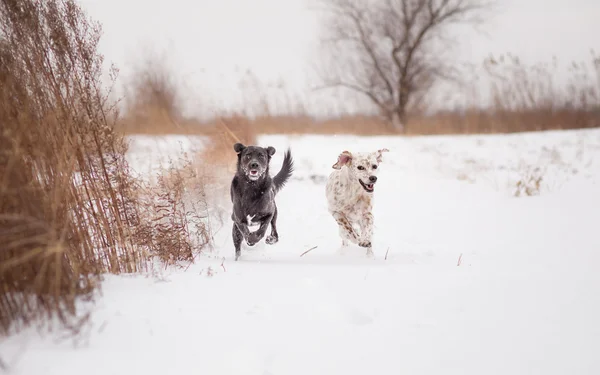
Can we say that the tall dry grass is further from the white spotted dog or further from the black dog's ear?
the white spotted dog

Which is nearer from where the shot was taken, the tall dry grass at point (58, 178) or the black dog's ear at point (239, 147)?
the tall dry grass at point (58, 178)

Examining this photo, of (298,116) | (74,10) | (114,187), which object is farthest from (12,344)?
(298,116)

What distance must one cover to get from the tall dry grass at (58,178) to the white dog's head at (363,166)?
180cm

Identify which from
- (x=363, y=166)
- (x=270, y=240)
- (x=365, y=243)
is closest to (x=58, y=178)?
(x=270, y=240)

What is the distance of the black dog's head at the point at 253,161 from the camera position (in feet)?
13.0

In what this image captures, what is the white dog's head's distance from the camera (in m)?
3.96

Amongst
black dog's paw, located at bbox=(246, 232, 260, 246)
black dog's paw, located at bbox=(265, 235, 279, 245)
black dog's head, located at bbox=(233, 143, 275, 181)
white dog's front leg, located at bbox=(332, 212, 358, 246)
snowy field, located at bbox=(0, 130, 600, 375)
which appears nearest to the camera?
snowy field, located at bbox=(0, 130, 600, 375)

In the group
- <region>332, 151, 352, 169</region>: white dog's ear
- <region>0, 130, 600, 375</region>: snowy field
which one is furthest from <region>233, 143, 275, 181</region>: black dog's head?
<region>0, 130, 600, 375</region>: snowy field

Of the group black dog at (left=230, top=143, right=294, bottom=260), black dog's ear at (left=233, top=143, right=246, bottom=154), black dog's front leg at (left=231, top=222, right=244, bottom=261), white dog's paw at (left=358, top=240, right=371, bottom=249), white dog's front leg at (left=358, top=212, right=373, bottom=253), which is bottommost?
white dog's paw at (left=358, top=240, right=371, bottom=249)

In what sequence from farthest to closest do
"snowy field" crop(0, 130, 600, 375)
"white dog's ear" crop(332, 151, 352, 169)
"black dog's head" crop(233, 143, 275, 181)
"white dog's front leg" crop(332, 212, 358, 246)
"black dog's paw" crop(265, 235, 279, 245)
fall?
"black dog's paw" crop(265, 235, 279, 245), "white dog's front leg" crop(332, 212, 358, 246), "white dog's ear" crop(332, 151, 352, 169), "black dog's head" crop(233, 143, 275, 181), "snowy field" crop(0, 130, 600, 375)

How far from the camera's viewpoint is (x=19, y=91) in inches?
91.7

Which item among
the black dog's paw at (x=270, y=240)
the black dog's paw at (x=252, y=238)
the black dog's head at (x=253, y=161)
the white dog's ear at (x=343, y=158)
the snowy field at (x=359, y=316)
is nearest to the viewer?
the snowy field at (x=359, y=316)

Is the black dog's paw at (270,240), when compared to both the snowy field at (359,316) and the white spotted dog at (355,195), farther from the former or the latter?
the white spotted dog at (355,195)

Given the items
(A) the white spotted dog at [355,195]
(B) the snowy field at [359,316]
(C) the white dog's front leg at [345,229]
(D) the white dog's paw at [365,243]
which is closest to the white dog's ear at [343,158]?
(A) the white spotted dog at [355,195]
